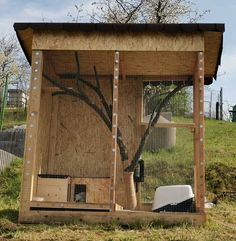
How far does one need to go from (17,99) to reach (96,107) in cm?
2409

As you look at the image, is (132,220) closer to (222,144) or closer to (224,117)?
(222,144)

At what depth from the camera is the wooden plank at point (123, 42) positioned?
24.7 ft

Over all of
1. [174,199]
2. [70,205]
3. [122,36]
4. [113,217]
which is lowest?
[113,217]

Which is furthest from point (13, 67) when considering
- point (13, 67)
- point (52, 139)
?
point (52, 139)

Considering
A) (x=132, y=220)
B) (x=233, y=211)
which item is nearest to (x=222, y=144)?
(x=233, y=211)

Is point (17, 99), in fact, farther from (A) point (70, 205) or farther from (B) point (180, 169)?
(A) point (70, 205)

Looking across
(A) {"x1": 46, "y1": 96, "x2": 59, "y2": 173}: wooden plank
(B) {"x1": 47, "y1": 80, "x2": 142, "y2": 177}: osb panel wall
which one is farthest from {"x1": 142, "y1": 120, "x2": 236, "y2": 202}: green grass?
(A) {"x1": 46, "y1": 96, "x2": 59, "y2": 173}: wooden plank

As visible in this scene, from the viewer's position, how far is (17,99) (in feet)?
103

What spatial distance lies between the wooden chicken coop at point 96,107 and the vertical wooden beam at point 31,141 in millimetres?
16

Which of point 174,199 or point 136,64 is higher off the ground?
point 136,64

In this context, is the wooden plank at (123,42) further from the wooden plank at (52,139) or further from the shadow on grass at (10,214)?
the shadow on grass at (10,214)

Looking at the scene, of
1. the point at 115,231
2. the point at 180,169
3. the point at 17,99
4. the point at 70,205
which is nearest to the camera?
the point at 115,231

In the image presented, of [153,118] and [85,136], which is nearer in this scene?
[153,118]

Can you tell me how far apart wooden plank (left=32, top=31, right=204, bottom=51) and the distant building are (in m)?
23.1
